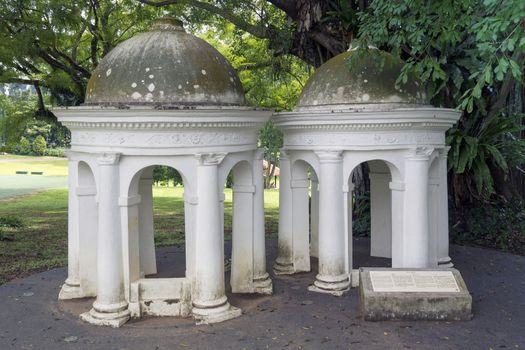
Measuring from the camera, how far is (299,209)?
11.2 metres

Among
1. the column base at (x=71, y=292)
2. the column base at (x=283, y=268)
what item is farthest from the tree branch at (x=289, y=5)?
the column base at (x=71, y=292)

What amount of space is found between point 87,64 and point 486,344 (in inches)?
637

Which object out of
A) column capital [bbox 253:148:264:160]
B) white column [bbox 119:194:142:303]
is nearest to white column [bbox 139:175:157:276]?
white column [bbox 119:194:142:303]

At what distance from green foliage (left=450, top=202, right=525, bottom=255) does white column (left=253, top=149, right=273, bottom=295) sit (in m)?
7.48

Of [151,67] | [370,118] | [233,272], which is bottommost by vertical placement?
[233,272]

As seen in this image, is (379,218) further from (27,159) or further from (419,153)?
(27,159)

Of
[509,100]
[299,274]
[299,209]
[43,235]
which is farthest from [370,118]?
[43,235]

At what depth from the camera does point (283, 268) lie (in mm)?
11211

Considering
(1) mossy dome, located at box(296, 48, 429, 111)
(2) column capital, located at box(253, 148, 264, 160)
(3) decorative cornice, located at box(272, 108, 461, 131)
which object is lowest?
(2) column capital, located at box(253, 148, 264, 160)

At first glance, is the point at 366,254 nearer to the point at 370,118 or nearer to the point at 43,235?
the point at 370,118

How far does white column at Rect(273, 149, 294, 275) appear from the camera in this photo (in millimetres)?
11102

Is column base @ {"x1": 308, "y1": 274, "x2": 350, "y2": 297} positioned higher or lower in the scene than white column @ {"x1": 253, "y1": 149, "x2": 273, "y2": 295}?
lower

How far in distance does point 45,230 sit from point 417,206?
13.2 metres

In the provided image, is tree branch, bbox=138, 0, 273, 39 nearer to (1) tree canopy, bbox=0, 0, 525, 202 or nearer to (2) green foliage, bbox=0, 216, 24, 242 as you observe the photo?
(1) tree canopy, bbox=0, 0, 525, 202
